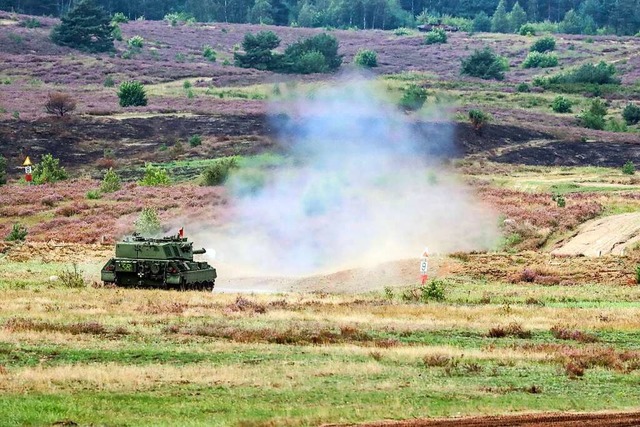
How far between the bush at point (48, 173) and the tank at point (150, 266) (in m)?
39.0

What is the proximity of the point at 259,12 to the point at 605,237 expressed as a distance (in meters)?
146

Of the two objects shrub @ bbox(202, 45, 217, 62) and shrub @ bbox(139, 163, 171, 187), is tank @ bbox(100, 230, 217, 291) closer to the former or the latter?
shrub @ bbox(139, 163, 171, 187)

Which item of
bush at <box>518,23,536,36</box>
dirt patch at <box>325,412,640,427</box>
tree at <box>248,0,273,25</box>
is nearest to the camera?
dirt patch at <box>325,412,640,427</box>

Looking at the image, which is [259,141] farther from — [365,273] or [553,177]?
[365,273]

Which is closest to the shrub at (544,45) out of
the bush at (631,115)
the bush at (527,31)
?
the bush at (527,31)

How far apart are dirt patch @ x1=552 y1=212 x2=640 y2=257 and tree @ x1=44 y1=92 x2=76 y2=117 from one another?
2145 inches

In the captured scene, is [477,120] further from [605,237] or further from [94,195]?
[605,237]

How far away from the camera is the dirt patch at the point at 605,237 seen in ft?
157

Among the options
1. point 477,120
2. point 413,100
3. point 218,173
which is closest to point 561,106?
point 477,120

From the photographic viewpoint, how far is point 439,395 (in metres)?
20.4

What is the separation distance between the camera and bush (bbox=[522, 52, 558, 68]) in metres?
147

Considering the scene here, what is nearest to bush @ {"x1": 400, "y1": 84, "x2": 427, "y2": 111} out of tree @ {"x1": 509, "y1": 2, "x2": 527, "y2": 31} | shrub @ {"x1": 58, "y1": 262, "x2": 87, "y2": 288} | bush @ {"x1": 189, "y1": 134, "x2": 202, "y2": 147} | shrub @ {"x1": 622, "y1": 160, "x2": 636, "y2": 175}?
shrub @ {"x1": 622, "y1": 160, "x2": 636, "y2": 175}

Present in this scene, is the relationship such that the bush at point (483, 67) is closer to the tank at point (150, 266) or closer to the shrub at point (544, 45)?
the shrub at point (544, 45)

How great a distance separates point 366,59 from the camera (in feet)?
463
